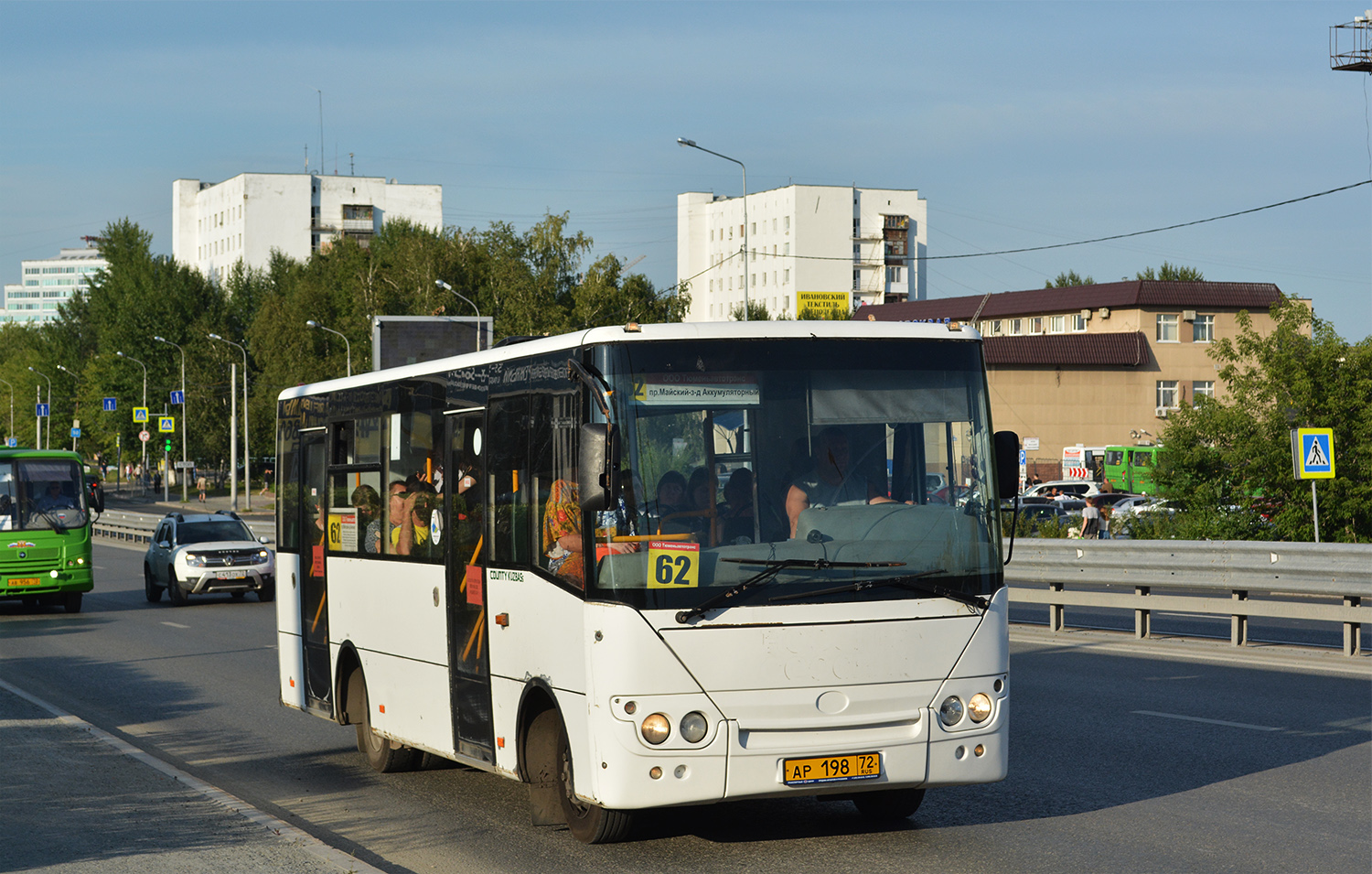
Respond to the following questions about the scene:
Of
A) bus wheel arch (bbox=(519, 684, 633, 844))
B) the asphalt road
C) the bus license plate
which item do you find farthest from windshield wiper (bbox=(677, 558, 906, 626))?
the asphalt road

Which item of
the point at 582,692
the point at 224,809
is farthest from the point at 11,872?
the point at 582,692

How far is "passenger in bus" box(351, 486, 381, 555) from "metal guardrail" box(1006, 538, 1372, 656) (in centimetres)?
956

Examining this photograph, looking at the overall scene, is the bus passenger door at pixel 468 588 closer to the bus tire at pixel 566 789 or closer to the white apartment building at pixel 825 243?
the bus tire at pixel 566 789

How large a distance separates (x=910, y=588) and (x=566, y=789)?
1.95 metres

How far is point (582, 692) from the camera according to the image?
6875 mm

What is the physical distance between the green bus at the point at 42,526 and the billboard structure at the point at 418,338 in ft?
28.9

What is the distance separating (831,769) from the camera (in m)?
6.82

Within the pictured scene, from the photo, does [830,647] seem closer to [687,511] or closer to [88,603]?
[687,511]

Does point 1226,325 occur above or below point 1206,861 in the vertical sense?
above

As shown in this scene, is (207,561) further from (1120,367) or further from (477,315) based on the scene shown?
(1120,367)

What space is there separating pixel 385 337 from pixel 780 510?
94.4 feet

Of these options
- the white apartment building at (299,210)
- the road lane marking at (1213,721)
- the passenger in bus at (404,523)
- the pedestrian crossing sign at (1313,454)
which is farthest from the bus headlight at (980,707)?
the white apartment building at (299,210)

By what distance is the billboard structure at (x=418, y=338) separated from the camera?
34250mm

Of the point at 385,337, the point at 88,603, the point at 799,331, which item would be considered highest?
the point at 385,337
